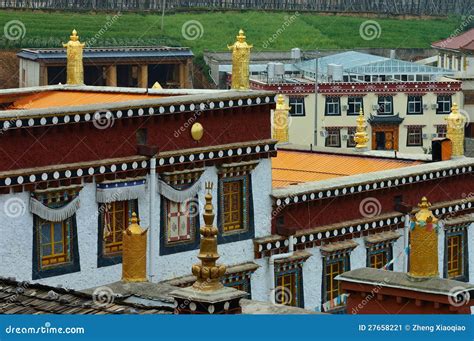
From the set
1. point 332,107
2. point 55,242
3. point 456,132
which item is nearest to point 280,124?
point 456,132

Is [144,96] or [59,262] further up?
[144,96]

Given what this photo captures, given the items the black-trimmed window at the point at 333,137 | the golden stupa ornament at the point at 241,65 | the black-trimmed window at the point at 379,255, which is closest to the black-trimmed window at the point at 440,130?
the black-trimmed window at the point at 333,137

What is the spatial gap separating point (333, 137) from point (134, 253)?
65067 mm

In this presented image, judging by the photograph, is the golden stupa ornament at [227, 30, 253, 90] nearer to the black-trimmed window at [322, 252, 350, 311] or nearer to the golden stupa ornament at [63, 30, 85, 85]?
the black-trimmed window at [322, 252, 350, 311]

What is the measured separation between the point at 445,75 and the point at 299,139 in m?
12.7

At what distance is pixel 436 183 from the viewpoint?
2040 inches

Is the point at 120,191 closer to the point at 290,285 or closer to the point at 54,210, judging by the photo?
the point at 54,210

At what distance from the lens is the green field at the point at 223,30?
4884 inches

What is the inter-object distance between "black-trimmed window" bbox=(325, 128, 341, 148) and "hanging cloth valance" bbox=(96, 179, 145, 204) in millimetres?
60807

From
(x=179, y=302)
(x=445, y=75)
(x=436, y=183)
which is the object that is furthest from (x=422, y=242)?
(x=445, y=75)

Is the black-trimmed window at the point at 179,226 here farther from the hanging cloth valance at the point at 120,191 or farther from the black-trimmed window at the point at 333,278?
the black-trimmed window at the point at 333,278

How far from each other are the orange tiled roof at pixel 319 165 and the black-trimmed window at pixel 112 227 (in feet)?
30.2

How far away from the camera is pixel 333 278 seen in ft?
157

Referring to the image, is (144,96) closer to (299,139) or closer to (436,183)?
(436,183)
